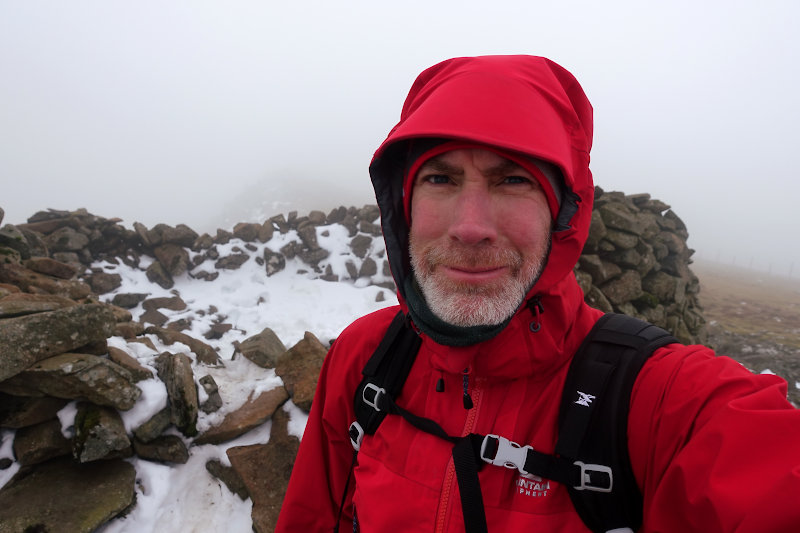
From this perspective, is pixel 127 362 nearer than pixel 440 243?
No

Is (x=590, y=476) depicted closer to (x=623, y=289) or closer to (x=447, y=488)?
(x=447, y=488)

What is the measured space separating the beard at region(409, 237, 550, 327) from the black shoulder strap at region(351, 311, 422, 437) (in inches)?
19.5

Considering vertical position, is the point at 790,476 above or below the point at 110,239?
above

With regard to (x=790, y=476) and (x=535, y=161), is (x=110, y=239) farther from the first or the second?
(x=790, y=476)

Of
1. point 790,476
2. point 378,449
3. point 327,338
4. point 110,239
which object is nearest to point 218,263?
point 110,239

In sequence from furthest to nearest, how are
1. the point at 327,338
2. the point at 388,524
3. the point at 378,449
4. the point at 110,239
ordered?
1. the point at 110,239
2. the point at 327,338
3. the point at 378,449
4. the point at 388,524

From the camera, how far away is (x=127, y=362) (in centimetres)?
494

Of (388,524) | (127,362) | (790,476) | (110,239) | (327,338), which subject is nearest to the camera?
(790,476)

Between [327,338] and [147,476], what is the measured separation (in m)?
3.23

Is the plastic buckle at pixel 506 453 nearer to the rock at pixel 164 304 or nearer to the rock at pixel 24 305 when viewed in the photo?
the rock at pixel 24 305

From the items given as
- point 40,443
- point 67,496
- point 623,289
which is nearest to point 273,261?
point 40,443

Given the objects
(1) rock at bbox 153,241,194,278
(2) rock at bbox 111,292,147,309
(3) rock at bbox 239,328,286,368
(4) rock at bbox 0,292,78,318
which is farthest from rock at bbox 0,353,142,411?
(1) rock at bbox 153,241,194,278

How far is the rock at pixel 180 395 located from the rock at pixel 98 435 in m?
0.57

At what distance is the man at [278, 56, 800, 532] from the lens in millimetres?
1454
